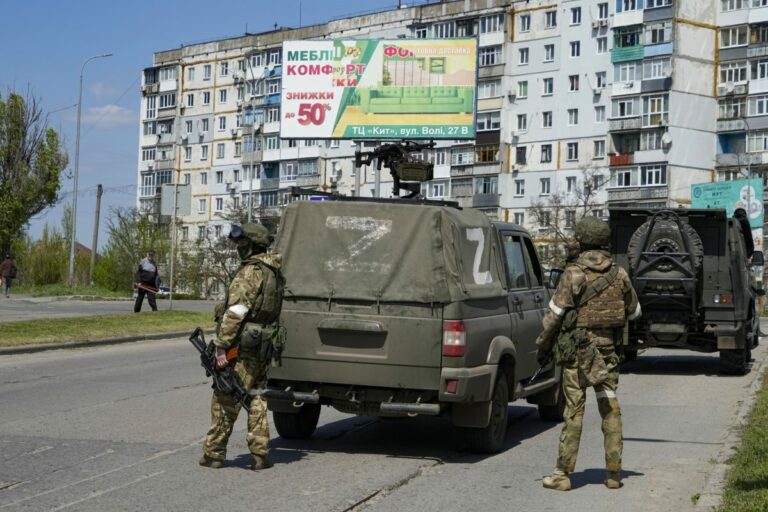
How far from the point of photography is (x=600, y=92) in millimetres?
84125

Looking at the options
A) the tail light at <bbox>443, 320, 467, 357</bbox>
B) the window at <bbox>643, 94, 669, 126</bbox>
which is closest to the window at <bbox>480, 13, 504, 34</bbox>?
the window at <bbox>643, 94, 669, 126</bbox>

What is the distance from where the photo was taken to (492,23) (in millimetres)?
90000

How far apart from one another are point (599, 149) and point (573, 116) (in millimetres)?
3391

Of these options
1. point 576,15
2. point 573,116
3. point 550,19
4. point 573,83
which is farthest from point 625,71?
point 550,19

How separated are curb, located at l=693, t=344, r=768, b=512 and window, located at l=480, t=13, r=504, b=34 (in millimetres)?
75890

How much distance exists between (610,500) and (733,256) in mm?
12199

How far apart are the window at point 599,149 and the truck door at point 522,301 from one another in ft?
242

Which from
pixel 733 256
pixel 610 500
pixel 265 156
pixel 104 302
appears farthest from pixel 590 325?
pixel 265 156

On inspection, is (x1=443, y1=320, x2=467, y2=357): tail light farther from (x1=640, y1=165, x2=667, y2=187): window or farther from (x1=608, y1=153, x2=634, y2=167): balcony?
(x1=608, y1=153, x2=634, y2=167): balcony

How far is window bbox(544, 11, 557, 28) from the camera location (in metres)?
87.2

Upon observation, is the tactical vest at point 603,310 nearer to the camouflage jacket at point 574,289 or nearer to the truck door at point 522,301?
the camouflage jacket at point 574,289

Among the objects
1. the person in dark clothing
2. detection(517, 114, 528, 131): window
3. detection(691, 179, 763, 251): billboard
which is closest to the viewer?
the person in dark clothing

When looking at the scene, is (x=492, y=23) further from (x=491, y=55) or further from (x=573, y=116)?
(x=573, y=116)

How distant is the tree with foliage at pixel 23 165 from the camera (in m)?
51.2
